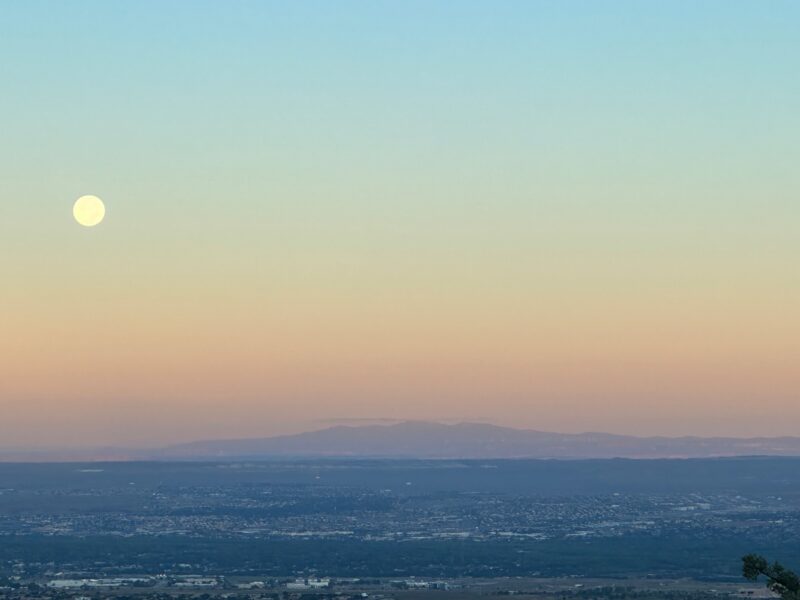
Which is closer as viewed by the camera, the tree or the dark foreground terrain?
the tree

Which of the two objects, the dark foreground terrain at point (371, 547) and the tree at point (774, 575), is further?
the dark foreground terrain at point (371, 547)

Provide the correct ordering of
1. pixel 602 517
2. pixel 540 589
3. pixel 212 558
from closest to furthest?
pixel 540 589 → pixel 212 558 → pixel 602 517

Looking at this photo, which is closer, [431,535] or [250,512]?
[431,535]

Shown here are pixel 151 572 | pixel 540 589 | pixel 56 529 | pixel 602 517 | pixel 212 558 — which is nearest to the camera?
pixel 540 589

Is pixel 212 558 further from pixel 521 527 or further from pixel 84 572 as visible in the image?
pixel 521 527

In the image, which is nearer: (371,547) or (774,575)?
(774,575)

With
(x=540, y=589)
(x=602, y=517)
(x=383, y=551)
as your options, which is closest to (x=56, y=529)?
(x=383, y=551)

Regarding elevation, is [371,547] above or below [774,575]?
below
